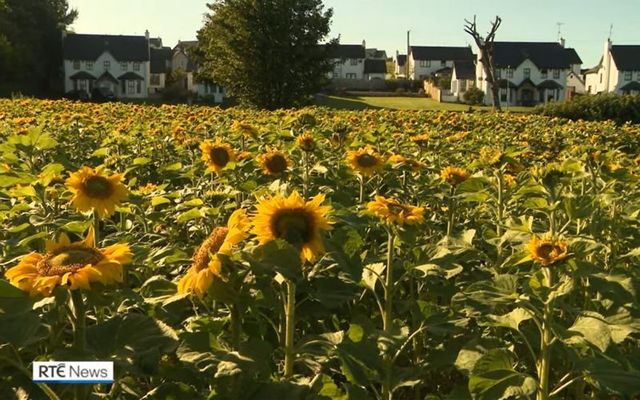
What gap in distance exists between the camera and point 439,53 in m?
89.9

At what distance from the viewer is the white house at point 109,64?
6562cm

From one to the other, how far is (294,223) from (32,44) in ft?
194

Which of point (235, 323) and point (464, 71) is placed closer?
point (235, 323)

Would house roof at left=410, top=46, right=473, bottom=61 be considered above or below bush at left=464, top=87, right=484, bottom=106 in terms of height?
A: above

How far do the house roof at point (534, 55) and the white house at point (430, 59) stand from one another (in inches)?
617

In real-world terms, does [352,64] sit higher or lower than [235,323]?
higher

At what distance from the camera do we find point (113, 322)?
1.86m

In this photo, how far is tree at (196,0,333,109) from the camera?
3825 cm

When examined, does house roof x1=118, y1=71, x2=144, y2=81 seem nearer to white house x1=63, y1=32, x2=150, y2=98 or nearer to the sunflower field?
white house x1=63, y1=32, x2=150, y2=98

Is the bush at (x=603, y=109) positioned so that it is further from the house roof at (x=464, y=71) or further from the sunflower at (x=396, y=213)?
the house roof at (x=464, y=71)

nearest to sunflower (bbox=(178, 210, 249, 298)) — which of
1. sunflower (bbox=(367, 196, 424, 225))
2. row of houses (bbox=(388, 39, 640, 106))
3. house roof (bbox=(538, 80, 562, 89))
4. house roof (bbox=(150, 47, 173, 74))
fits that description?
sunflower (bbox=(367, 196, 424, 225))

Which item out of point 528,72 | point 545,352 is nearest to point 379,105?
point 528,72

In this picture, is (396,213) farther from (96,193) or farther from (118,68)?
(118,68)

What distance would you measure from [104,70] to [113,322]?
2799 inches
